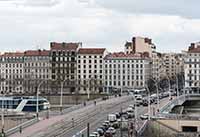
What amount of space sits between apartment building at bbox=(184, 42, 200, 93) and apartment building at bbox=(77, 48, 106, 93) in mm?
19173

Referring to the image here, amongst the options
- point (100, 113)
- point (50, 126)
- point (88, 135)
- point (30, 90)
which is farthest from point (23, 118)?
point (30, 90)

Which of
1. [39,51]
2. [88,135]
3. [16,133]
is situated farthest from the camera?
[39,51]

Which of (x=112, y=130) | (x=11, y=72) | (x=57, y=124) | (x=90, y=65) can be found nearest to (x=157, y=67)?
(x=90, y=65)

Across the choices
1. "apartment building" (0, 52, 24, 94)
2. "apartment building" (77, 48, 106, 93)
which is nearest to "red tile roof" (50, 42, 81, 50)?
"apartment building" (77, 48, 106, 93)

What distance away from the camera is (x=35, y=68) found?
150625mm

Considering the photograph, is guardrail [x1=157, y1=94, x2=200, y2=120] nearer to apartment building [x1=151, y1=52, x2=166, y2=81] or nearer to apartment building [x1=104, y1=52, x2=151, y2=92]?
apartment building [x1=104, y1=52, x2=151, y2=92]

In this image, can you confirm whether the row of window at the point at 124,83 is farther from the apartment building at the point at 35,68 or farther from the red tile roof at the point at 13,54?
the red tile roof at the point at 13,54

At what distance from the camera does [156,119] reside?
211 ft

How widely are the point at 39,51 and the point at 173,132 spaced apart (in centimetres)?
9076

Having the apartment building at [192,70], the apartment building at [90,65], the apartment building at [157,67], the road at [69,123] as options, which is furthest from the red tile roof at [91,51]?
the road at [69,123]

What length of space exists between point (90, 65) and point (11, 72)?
22.5 m

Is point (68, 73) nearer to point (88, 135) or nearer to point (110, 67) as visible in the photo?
point (110, 67)

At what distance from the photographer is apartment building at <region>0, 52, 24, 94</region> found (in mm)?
146750

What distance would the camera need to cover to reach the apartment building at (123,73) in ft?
480
